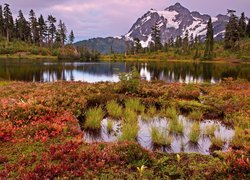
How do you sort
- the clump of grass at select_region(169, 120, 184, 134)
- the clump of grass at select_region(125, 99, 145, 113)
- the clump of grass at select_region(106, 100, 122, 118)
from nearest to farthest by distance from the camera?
the clump of grass at select_region(169, 120, 184, 134) → the clump of grass at select_region(106, 100, 122, 118) → the clump of grass at select_region(125, 99, 145, 113)

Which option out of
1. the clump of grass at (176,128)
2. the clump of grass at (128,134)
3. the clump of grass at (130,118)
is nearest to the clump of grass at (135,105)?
the clump of grass at (130,118)

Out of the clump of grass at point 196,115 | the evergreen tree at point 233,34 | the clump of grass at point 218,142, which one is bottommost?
the clump of grass at point 218,142

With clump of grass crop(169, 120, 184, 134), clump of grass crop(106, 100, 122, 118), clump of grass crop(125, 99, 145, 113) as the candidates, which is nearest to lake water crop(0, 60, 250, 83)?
clump of grass crop(125, 99, 145, 113)

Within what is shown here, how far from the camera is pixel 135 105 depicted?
17.5m

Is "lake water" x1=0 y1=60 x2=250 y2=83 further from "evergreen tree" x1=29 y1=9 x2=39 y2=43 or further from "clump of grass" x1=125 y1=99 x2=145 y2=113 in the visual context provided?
"evergreen tree" x1=29 y1=9 x2=39 y2=43

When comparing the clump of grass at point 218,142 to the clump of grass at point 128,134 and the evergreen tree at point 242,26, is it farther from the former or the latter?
the evergreen tree at point 242,26

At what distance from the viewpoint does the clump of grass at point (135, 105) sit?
56.5 ft

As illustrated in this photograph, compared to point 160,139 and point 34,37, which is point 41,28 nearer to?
point 34,37

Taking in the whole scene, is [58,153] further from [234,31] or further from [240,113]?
[234,31]

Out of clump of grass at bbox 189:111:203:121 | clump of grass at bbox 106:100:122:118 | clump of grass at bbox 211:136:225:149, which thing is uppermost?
clump of grass at bbox 106:100:122:118

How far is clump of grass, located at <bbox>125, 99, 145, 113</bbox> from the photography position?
56.5 ft

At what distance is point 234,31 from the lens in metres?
112

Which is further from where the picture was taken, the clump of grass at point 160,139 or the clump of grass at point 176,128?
the clump of grass at point 176,128

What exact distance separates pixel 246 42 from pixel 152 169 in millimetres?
120581
